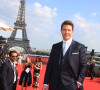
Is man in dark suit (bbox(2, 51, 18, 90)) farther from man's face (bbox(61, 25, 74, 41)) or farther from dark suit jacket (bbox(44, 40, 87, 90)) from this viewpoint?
man's face (bbox(61, 25, 74, 41))

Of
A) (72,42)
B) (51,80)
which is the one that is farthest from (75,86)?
(72,42)

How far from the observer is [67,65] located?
2080mm

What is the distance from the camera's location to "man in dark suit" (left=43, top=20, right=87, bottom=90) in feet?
6.75

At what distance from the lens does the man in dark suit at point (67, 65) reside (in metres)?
2.06

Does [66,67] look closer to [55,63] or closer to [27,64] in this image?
[55,63]

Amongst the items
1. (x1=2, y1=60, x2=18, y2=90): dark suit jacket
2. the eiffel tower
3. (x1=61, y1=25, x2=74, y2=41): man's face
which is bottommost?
(x1=2, y1=60, x2=18, y2=90): dark suit jacket

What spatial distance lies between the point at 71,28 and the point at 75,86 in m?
0.76

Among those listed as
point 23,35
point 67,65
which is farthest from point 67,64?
point 23,35

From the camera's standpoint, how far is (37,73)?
6375 mm

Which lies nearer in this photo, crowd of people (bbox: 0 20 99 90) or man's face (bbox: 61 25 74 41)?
crowd of people (bbox: 0 20 99 90)

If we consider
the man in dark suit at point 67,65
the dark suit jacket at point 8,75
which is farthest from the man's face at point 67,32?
the dark suit jacket at point 8,75

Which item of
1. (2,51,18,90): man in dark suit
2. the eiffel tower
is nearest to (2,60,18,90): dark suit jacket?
(2,51,18,90): man in dark suit

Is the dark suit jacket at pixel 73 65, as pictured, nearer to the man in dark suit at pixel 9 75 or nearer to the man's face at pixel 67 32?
the man's face at pixel 67 32

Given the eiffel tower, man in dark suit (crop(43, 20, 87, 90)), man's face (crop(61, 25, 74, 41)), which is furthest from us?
the eiffel tower
